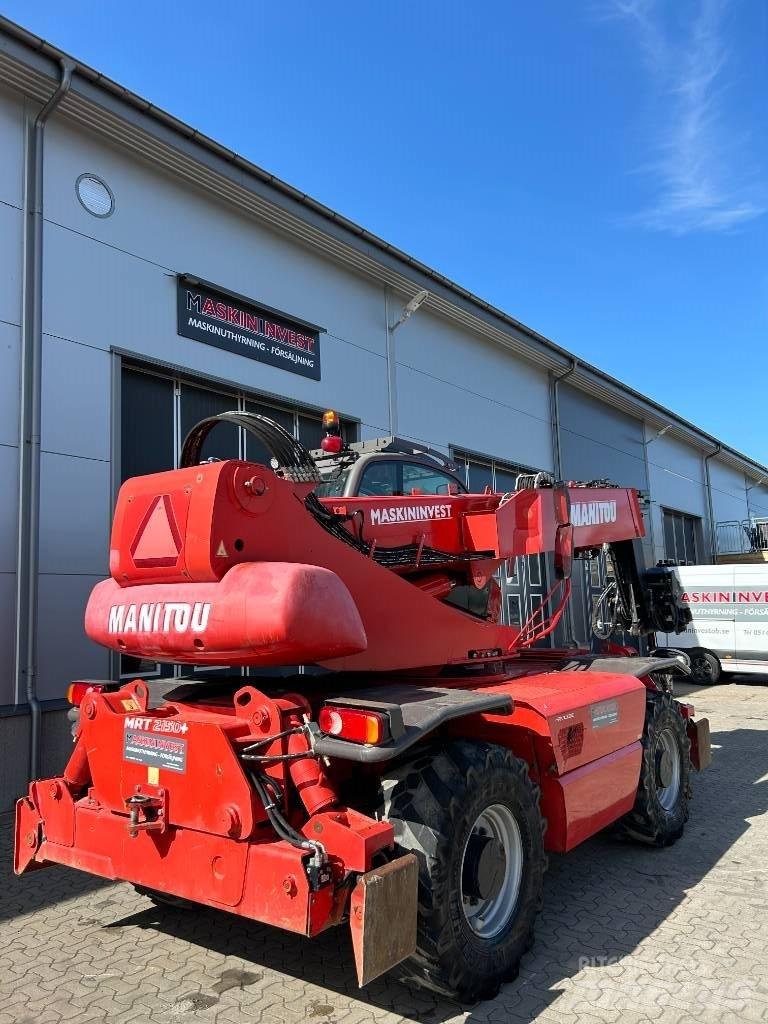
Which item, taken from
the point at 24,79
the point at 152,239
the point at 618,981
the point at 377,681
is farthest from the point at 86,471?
the point at 618,981

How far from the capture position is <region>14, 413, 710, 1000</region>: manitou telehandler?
3418 millimetres

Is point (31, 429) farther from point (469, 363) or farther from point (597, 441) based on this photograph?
point (597, 441)

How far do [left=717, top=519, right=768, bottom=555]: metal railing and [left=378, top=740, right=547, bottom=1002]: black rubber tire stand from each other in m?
28.8

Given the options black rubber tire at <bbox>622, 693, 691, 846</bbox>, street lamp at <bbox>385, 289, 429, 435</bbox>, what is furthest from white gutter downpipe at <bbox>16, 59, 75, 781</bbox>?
street lamp at <bbox>385, 289, 429, 435</bbox>

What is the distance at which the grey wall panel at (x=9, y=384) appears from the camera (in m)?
7.62

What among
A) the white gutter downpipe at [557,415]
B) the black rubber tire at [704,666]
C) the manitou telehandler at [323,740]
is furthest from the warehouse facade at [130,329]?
the black rubber tire at [704,666]

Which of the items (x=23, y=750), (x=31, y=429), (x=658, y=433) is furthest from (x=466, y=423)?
(x=658, y=433)

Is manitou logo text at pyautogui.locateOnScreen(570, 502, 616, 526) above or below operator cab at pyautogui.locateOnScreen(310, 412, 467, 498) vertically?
below

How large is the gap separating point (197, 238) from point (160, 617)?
7.21 m

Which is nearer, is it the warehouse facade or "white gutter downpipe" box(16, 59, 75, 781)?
"white gutter downpipe" box(16, 59, 75, 781)

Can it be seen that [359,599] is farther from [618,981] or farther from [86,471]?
[86,471]

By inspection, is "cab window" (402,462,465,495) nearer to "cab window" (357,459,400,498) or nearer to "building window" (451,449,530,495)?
"cab window" (357,459,400,498)

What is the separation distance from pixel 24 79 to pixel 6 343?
8.66 feet

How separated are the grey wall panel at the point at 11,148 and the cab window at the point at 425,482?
5130 mm
